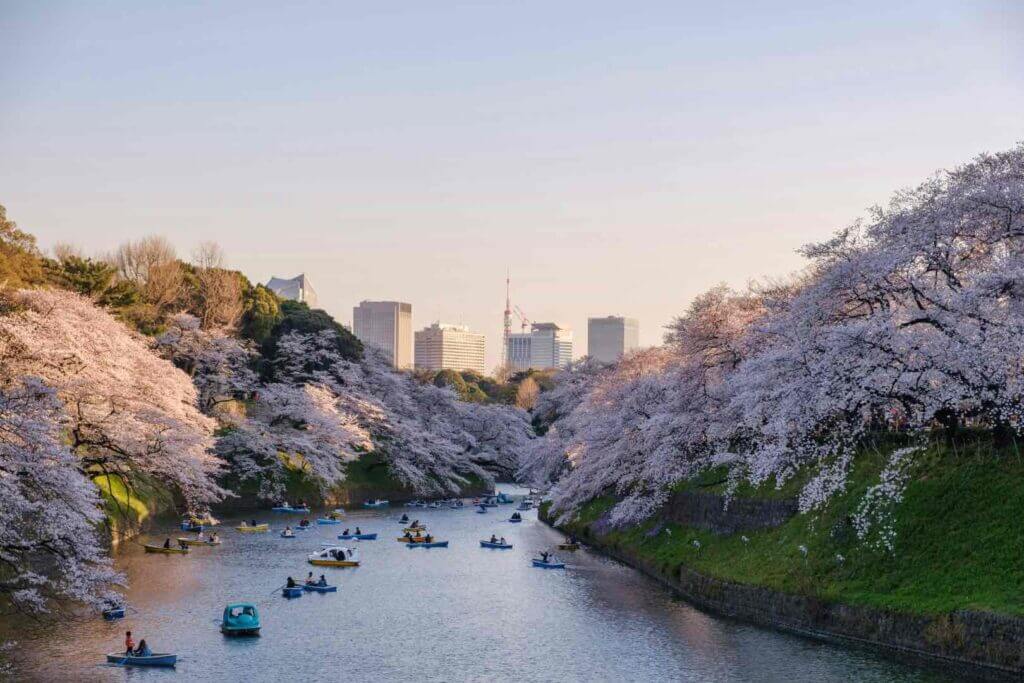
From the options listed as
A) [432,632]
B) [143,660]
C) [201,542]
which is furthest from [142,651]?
[201,542]

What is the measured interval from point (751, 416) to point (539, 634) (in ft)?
41.8

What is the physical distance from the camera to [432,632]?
40.6 metres

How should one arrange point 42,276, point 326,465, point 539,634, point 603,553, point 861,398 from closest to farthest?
point 861,398 → point 539,634 → point 603,553 → point 42,276 → point 326,465

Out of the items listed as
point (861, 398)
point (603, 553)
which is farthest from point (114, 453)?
point (861, 398)

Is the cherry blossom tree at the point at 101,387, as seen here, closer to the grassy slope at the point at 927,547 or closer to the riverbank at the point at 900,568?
the riverbank at the point at 900,568

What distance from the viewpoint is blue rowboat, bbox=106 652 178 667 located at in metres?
33.6

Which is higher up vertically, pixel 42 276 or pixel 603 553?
pixel 42 276

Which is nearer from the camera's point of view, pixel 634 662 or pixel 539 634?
pixel 634 662

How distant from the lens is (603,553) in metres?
65.0

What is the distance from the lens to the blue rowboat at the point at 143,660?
1321 inches

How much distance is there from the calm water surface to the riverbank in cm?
135

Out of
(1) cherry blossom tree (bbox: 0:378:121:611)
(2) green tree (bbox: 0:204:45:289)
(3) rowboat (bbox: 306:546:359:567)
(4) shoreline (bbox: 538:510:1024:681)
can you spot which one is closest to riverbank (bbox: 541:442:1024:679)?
(4) shoreline (bbox: 538:510:1024:681)

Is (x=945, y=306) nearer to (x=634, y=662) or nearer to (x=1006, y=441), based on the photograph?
(x=1006, y=441)

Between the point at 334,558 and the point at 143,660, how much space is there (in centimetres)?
2521
